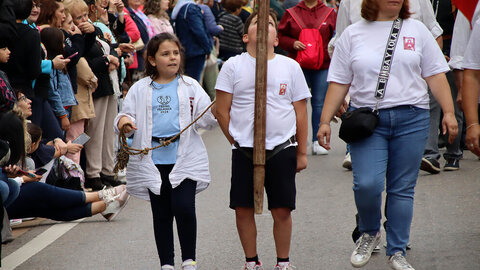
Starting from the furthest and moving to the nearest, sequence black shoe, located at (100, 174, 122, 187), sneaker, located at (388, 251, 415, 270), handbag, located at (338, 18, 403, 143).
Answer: black shoe, located at (100, 174, 122, 187) < sneaker, located at (388, 251, 415, 270) < handbag, located at (338, 18, 403, 143)

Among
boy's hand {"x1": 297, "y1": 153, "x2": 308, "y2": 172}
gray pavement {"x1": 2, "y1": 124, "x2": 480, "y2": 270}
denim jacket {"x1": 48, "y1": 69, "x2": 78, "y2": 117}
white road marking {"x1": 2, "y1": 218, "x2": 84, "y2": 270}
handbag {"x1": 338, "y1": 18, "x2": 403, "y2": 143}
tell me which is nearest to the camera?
handbag {"x1": 338, "y1": 18, "x2": 403, "y2": 143}

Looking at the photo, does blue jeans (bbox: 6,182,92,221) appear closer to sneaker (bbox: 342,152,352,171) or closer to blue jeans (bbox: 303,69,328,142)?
sneaker (bbox: 342,152,352,171)

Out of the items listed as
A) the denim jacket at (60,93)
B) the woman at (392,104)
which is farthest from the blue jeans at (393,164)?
the denim jacket at (60,93)

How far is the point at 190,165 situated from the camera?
5648 millimetres

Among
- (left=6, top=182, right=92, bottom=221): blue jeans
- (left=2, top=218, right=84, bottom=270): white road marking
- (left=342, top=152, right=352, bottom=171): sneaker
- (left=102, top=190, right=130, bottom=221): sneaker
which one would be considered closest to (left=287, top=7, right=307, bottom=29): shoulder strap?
(left=342, top=152, right=352, bottom=171): sneaker

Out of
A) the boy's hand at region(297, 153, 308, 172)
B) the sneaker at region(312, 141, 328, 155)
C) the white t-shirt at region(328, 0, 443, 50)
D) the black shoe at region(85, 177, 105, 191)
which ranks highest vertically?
the white t-shirt at region(328, 0, 443, 50)

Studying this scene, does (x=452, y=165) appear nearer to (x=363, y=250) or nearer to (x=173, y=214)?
(x=363, y=250)

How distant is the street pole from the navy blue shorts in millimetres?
167

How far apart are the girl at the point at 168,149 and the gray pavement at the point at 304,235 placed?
49cm

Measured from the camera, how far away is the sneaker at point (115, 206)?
7441 millimetres

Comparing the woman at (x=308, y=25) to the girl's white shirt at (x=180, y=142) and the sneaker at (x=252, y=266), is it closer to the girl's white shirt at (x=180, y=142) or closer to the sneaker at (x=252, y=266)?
the girl's white shirt at (x=180, y=142)

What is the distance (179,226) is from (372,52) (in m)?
1.67

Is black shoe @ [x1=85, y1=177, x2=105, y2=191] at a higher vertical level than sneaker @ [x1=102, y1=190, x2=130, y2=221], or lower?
lower

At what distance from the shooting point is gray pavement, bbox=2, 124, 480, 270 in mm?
6129
